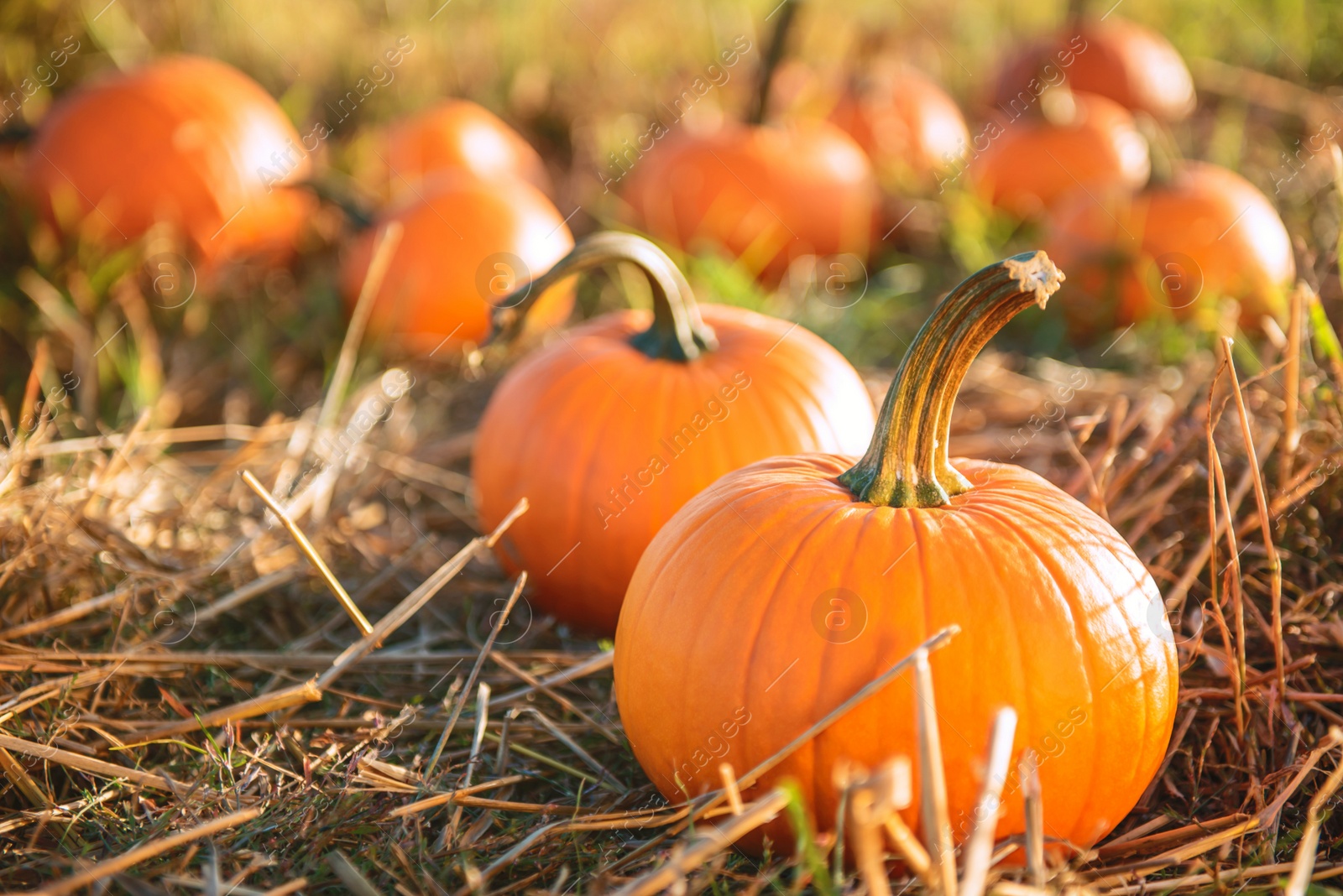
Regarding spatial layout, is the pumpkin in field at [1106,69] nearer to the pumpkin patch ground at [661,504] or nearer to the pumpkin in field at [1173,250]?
the pumpkin patch ground at [661,504]

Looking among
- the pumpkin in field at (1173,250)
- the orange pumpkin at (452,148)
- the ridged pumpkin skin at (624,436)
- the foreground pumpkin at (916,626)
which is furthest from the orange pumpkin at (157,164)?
the foreground pumpkin at (916,626)

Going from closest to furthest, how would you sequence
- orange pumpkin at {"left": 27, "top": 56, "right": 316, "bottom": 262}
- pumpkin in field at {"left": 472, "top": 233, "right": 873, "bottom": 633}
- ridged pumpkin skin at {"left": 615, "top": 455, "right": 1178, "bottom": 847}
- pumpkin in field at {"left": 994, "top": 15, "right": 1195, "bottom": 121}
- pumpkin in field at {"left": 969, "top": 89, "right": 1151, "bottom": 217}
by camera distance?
ridged pumpkin skin at {"left": 615, "top": 455, "right": 1178, "bottom": 847}, pumpkin in field at {"left": 472, "top": 233, "right": 873, "bottom": 633}, orange pumpkin at {"left": 27, "top": 56, "right": 316, "bottom": 262}, pumpkin in field at {"left": 969, "top": 89, "right": 1151, "bottom": 217}, pumpkin in field at {"left": 994, "top": 15, "right": 1195, "bottom": 121}

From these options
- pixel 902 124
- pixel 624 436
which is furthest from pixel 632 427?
pixel 902 124

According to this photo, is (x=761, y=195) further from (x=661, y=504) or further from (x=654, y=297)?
(x=661, y=504)

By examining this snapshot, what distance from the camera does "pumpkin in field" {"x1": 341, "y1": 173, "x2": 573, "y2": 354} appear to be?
4.12 m

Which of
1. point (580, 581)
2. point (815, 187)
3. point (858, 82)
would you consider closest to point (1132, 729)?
point (580, 581)

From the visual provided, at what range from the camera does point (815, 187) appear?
481cm

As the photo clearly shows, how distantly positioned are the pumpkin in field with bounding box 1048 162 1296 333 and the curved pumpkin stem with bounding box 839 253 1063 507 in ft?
8.41

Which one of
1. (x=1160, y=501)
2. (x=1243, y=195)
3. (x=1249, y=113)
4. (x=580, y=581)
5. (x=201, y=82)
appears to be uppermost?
(x=201, y=82)

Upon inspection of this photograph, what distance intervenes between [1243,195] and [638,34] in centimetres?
446

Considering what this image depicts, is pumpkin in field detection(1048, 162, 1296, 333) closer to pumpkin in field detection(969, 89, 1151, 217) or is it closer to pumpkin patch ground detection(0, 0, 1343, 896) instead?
pumpkin patch ground detection(0, 0, 1343, 896)

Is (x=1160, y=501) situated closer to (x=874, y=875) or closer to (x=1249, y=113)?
(x=874, y=875)

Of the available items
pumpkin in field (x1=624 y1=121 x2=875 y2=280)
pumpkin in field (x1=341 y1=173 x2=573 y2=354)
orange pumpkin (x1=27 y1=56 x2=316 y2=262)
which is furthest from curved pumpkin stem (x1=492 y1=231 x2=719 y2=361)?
orange pumpkin (x1=27 y1=56 x2=316 y2=262)

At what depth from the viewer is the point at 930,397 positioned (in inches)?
70.8
